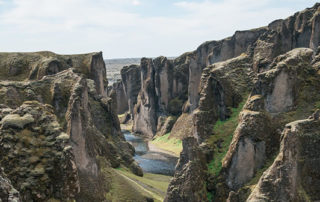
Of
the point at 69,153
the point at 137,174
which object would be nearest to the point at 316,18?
the point at 137,174

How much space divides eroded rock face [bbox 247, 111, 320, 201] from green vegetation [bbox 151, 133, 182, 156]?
81.1 m

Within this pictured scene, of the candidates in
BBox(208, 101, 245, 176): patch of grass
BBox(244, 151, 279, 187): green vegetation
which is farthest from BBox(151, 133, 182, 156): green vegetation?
BBox(244, 151, 279, 187): green vegetation

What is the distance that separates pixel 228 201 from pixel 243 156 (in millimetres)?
6335

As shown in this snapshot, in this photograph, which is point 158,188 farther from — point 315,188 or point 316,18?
point 316,18

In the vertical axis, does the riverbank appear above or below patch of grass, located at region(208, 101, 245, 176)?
below

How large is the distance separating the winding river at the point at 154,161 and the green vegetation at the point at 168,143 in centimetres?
470

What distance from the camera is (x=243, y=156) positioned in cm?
4369

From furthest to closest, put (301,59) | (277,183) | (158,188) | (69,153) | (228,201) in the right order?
(158,188) < (301,59) < (228,201) < (277,183) < (69,153)

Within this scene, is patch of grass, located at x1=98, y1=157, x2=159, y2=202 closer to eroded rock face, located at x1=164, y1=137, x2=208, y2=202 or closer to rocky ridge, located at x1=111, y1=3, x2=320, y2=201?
eroded rock face, located at x1=164, y1=137, x2=208, y2=202

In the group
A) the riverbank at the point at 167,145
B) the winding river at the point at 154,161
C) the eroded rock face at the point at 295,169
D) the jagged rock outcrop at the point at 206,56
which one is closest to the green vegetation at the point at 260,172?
the eroded rock face at the point at 295,169

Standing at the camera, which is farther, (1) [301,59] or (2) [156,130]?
(2) [156,130]

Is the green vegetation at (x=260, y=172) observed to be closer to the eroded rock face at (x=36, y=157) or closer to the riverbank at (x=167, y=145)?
the eroded rock face at (x=36, y=157)

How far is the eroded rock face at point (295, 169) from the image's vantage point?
3447 centimetres

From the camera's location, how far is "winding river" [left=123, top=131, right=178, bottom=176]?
99.1 m
